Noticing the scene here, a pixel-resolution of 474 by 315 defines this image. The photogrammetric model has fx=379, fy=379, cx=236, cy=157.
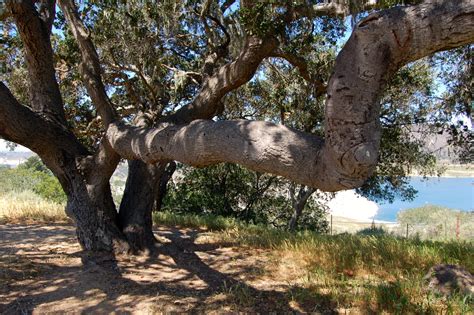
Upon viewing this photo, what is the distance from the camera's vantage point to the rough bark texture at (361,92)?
6.81 feet

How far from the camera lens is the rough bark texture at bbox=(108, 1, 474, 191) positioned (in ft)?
6.81

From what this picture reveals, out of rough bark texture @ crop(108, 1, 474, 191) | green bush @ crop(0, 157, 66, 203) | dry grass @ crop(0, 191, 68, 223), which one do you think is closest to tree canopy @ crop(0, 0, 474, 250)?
rough bark texture @ crop(108, 1, 474, 191)

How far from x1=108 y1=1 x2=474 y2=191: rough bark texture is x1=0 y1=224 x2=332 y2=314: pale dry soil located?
5.81 feet

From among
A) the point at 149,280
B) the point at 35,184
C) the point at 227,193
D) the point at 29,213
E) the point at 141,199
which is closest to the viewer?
the point at 149,280

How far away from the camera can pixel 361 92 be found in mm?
2168

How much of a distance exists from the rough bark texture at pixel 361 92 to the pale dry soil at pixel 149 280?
1.77 meters

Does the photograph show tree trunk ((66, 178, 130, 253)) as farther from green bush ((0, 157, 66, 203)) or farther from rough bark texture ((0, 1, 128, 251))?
green bush ((0, 157, 66, 203))

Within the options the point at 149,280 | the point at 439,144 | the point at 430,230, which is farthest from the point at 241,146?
the point at 430,230

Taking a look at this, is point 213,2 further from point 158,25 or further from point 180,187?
point 180,187

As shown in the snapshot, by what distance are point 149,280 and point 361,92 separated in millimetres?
3366

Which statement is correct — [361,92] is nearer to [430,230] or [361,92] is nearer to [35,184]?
[430,230]

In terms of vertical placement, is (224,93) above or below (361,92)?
above

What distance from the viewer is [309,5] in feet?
16.9

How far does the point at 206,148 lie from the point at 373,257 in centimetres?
310
